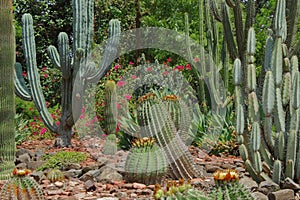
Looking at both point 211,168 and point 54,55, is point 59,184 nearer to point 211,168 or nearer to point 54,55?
point 211,168

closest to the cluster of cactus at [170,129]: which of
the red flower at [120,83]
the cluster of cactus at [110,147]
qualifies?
the cluster of cactus at [110,147]

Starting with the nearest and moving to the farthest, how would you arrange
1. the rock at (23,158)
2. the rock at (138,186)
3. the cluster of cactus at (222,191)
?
the cluster of cactus at (222,191) < the rock at (138,186) < the rock at (23,158)

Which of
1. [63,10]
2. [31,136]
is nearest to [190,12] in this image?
[63,10]

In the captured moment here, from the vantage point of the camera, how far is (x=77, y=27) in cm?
681

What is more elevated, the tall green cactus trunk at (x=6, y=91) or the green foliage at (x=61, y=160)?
the tall green cactus trunk at (x=6, y=91)

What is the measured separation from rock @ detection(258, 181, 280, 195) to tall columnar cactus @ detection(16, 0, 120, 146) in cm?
354

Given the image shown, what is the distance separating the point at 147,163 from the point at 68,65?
116 inches

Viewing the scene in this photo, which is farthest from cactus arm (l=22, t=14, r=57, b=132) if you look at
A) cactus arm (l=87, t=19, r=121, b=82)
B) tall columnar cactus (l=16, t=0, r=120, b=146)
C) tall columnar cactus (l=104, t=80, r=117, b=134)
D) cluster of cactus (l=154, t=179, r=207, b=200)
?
cluster of cactus (l=154, t=179, r=207, b=200)

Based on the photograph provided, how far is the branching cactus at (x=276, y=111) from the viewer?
3.91 m

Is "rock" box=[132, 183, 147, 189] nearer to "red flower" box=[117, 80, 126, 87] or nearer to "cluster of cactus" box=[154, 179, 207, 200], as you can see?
"cluster of cactus" box=[154, 179, 207, 200]

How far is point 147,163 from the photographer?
422 centimetres

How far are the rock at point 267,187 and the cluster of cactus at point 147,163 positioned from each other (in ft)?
2.83

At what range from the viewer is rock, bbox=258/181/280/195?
3.83 meters

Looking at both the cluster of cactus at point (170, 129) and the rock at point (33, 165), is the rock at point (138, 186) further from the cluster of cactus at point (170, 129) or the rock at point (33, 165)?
the rock at point (33, 165)
